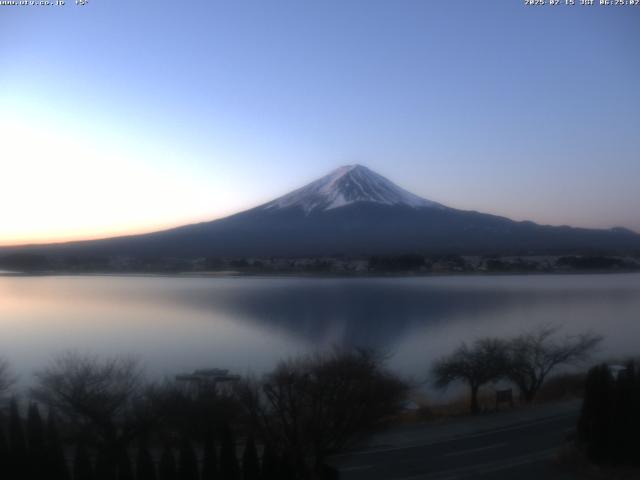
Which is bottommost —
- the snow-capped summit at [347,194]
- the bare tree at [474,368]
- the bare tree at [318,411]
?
the bare tree at [474,368]

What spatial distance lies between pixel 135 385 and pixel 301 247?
52561 mm

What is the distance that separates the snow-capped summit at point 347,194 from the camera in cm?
7631

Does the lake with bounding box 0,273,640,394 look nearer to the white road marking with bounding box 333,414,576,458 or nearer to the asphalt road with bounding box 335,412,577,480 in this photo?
the white road marking with bounding box 333,414,576,458

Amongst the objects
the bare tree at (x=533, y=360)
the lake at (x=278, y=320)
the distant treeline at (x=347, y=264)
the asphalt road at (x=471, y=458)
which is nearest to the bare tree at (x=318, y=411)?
the asphalt road at (x=471, y=458)

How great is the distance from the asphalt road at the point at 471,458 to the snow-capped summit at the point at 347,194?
66.2 metres

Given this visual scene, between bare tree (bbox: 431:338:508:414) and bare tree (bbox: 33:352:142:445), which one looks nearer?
bare tree (bbox: 33:352:142:445)

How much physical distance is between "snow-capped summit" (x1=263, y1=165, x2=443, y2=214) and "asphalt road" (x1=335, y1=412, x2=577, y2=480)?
2607 inches

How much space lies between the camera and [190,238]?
6481 cm

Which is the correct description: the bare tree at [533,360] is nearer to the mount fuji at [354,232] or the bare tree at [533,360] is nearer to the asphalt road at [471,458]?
the asphalt road at [471,458]

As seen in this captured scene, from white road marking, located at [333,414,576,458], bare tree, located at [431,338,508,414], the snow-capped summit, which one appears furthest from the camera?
the snow-capped summit

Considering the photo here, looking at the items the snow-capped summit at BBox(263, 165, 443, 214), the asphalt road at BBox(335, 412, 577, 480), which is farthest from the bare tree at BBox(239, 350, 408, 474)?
the snow-capped summit at BBox(263, 165, 443, 214)

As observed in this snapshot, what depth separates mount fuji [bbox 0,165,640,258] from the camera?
197 ft

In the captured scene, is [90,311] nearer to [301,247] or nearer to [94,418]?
[94,418]

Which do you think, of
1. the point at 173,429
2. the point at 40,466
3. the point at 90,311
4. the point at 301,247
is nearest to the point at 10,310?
the point at 90,311
